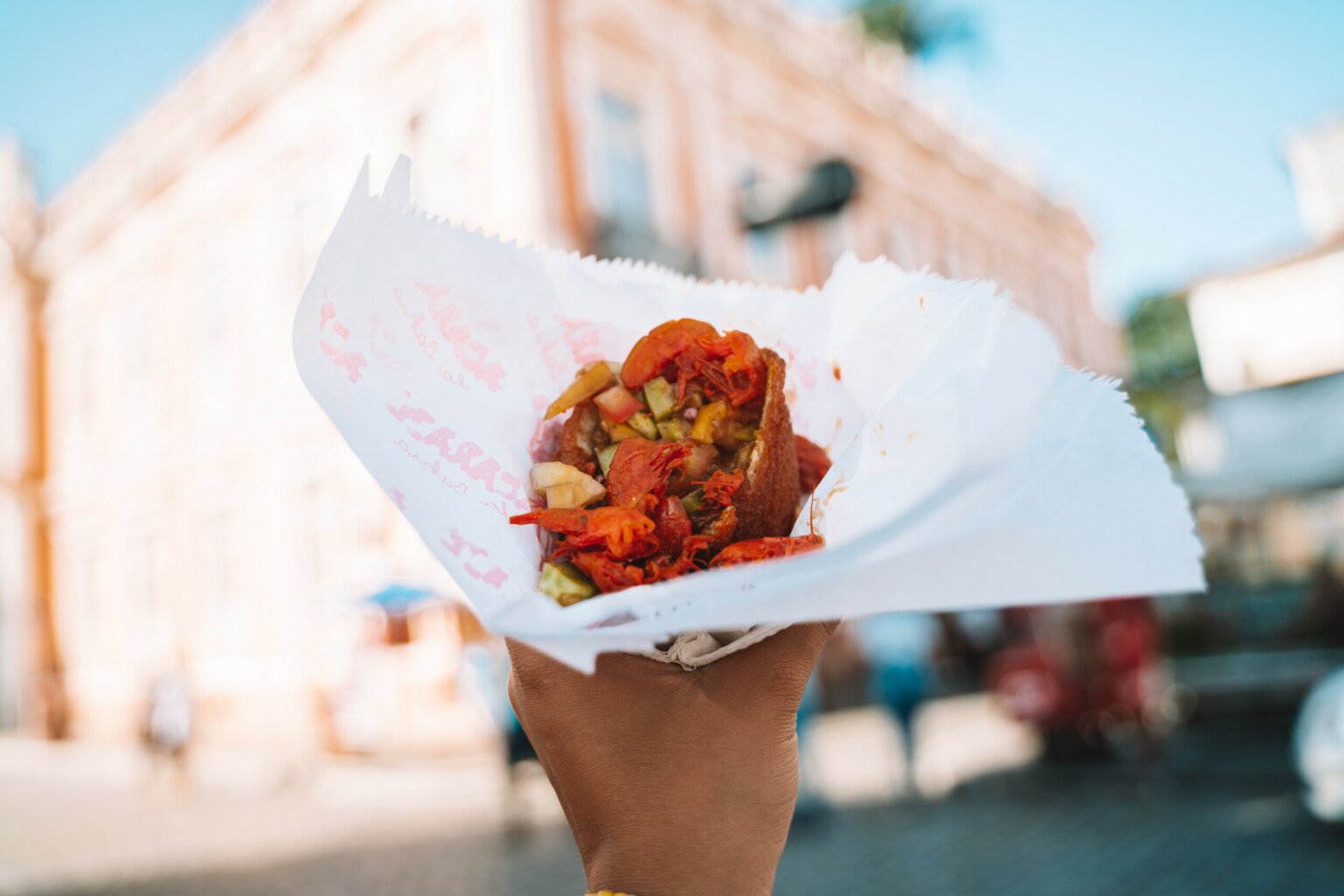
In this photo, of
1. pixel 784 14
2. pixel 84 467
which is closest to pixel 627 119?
pixel 784 14

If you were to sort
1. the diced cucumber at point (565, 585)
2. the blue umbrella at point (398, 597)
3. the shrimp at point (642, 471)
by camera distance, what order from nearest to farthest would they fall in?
the diced cucumber at point (565, 585) < the shrimp at point (642, 471) < the blue umbrella at point (398, 597)

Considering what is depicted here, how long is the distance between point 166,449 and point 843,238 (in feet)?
44.1

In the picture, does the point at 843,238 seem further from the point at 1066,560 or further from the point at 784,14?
the point at 1066,560

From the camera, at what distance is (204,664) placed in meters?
16.6

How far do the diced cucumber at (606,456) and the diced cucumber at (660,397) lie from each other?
0.32ft

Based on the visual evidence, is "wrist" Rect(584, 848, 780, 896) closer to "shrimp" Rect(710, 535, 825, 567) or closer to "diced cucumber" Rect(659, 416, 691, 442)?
"shrimp" Rect(710, 535, 825, 567)

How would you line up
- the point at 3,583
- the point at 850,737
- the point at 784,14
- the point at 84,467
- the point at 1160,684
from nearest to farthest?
1. the point at 1160,684
2. the point at 850,737
3. the point at 784,14
4. the point at 84,467
5. the point at 3,583

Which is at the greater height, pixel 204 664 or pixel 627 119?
pixel 627 119

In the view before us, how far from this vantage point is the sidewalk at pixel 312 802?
8.86 meters

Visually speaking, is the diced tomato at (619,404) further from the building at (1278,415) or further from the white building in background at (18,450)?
the white building in background at (18,450)

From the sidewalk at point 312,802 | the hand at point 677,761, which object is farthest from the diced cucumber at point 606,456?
the sidewalk at point 312,802

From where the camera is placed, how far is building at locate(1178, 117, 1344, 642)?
11.1 meters

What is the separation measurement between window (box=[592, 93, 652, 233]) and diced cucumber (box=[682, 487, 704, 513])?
11.2m

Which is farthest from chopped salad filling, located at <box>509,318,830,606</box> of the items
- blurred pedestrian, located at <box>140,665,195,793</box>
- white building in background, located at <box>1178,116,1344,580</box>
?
blurred pedestrian, located at <box>140,665,195,793</box>
